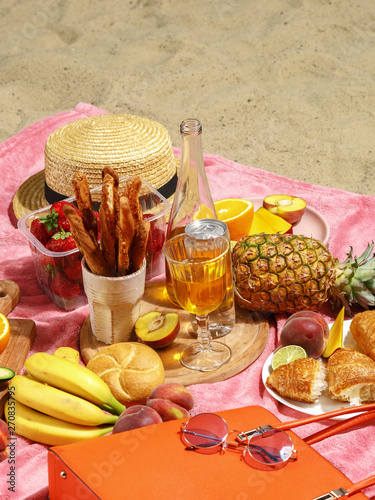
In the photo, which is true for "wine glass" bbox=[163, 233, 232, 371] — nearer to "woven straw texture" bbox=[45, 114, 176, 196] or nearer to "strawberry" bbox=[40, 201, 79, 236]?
"strawberry" bbox=[40, 201, 79, 236]

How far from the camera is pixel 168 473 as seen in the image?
0.87 m

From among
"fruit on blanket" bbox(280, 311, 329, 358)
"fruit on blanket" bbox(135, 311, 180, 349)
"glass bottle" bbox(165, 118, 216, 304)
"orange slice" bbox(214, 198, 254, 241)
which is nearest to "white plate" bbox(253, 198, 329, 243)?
"orange slice" bbox(214, 198, 254, 241)

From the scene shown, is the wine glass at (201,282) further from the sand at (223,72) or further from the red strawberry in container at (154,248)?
the sand at (223,72)

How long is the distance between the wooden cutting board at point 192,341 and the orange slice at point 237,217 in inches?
9.8

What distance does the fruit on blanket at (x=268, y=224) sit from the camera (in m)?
1.68

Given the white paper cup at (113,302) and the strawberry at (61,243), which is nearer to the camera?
the white paper cup at (113,302)

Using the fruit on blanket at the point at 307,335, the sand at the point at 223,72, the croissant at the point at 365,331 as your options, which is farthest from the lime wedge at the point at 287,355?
the sand at the point at 223,72

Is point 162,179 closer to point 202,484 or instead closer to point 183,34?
point 202,484

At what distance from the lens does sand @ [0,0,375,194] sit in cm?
274

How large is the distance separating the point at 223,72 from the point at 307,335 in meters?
2.26

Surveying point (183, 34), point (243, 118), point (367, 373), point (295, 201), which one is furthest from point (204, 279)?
point (183, 34)

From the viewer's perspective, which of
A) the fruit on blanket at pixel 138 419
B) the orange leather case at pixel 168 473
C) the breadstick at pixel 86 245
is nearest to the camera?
the orange leather case at pixel 168 473

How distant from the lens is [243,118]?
2.93m

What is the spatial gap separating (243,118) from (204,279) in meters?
1.85
